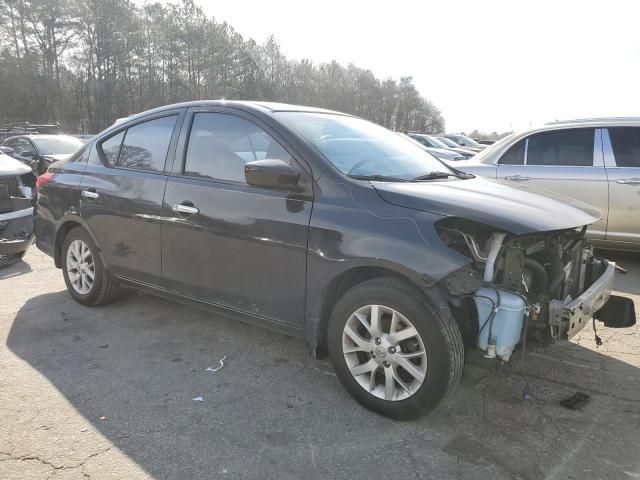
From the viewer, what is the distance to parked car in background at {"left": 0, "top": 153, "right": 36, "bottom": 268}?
593 centimetres

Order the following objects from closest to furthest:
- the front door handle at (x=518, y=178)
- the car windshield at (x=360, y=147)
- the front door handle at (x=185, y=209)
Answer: the car windshield at (x=360, y=147)
the front door handle at (x=185, y=209)
the front door handle at (x=518, y=178)

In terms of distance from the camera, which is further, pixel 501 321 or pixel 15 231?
pixel 15 231

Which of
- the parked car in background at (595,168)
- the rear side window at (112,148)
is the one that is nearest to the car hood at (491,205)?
the rear side window at (112,148)

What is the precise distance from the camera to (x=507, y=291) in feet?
8.46

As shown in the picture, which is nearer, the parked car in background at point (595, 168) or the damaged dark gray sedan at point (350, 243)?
the damaged dark gray sedan at point (350, 243)

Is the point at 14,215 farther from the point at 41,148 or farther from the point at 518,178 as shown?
the point at 41,148

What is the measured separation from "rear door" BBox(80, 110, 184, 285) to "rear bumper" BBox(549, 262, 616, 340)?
2.69 metres

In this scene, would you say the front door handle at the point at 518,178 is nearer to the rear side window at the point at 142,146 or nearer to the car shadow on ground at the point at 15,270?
the rear side window at the point at 142,146

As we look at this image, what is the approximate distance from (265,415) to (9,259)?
4960mm

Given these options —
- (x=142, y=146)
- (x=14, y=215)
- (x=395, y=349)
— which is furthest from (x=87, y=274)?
(x=395, y=349)

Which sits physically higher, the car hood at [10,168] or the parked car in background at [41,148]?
the parked car in background at [41,148]

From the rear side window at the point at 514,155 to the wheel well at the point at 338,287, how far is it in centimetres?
416

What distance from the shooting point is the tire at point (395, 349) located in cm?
256

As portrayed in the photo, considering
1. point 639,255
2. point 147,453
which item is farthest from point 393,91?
point 147,453
